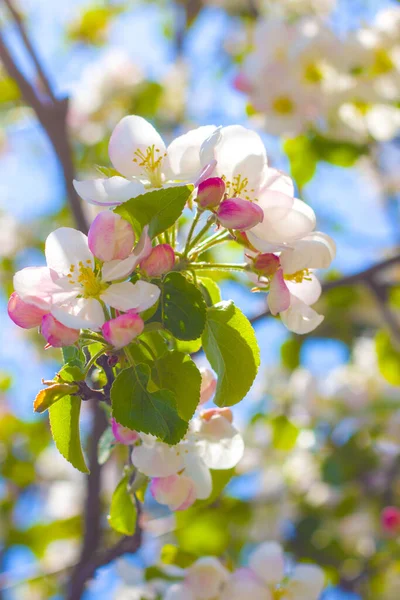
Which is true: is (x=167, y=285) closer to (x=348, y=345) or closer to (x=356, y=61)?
(x=356, y=61)

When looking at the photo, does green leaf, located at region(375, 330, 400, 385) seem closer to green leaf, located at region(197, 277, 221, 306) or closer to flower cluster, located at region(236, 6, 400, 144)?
flower cluster, located at region(236, 6, 400, 144)

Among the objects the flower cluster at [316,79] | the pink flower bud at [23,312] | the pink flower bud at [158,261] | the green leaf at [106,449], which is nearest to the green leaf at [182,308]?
the pink flower bud at [158,261]

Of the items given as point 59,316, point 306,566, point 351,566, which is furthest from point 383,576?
point 59,316

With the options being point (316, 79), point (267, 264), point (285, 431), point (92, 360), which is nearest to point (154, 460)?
point (92, 360)

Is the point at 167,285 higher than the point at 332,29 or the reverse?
higher

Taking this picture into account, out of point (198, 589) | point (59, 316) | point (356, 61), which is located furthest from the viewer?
point (356, 61)

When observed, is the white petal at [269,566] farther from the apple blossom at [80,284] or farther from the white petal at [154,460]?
the apple blossom at [80,284]
